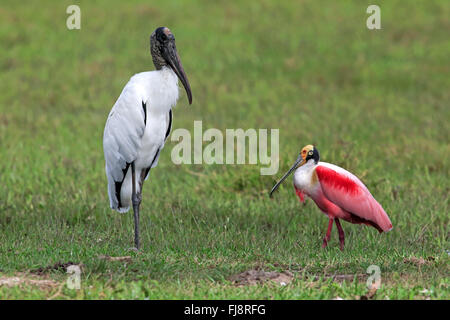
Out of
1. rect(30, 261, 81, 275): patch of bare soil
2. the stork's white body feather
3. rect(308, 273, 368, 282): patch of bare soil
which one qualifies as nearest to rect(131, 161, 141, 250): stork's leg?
the stork's white body feather

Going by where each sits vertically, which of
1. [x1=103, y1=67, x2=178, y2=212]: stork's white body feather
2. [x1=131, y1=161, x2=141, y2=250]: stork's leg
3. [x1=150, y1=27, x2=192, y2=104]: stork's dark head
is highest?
[x1=150, y1=27, x2=192, y2=104]: stork's dark head

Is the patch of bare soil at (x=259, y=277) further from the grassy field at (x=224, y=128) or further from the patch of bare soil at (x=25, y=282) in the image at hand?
the patch of bare soil at (x=25, y=282)

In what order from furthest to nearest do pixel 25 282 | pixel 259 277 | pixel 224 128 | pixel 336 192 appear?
A: pixel 224 128, pixel 336 192, pixel 259 277, pixel 25 282

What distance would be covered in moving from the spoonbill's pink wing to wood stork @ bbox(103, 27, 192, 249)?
4.69ft

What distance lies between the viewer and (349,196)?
7.21 metres

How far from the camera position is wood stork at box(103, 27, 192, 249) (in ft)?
23.0

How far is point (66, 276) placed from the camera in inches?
235

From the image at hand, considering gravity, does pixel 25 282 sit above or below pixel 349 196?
below

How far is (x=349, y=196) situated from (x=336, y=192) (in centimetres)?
12

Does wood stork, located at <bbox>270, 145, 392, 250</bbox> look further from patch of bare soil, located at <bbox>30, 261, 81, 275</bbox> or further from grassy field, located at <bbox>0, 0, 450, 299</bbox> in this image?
patch of bare soil, located at <bbox>30, 261, 81, 275</bbox>

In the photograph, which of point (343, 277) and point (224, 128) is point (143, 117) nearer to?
point (343, 277)

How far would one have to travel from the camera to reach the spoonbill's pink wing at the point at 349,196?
7.20m

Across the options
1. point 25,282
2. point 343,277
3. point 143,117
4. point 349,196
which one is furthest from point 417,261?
point 25,282

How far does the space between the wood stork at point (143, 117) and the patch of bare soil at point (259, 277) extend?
1.35m
